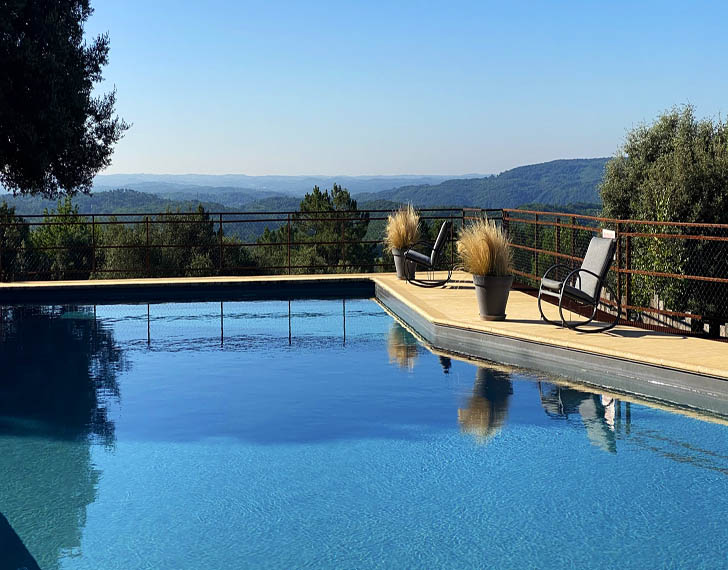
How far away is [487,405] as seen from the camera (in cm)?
669

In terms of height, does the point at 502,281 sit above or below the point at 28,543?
above

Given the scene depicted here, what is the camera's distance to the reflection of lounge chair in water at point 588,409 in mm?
5820

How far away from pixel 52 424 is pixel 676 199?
11.7m

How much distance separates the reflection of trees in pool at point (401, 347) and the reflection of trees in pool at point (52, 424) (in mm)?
2610

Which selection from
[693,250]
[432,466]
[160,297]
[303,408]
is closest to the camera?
[432,466]

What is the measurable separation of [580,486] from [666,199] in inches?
428

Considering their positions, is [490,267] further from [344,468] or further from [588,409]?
[344,468]

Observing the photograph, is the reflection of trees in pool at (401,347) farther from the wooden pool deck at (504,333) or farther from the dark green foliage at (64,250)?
the dark green foliage at (64,250)

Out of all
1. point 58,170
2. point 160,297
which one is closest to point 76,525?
point 160,297

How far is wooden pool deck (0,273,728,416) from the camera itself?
669 cm

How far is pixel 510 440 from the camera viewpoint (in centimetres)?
573

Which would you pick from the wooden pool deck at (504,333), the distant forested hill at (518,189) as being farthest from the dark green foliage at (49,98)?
the distant forested hill at (518,189)

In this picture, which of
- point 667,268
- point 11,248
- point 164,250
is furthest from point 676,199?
point 164,250

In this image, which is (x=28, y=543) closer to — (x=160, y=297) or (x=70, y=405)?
(x=70, y=405)
